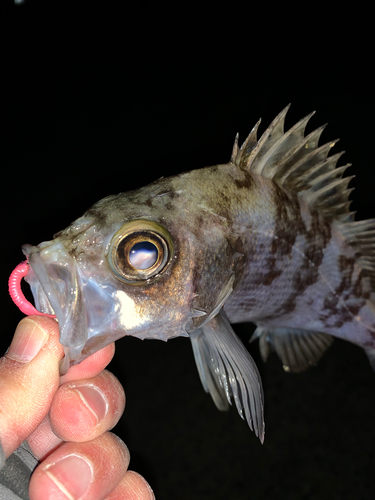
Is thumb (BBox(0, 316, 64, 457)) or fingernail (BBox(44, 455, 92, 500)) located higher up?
thumb (BBox(0, 316, 64, 457))

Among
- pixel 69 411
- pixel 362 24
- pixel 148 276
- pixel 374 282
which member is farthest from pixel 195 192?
pixel 362 24

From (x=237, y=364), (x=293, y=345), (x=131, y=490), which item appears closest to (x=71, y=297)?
(x=237, y=364)

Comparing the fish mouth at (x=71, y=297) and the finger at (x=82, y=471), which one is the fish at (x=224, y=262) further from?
the finger at (x=82, y=471)

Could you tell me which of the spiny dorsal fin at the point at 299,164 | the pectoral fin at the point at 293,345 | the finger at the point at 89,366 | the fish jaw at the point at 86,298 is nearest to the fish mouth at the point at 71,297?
the fish jaw at the point at 86,298

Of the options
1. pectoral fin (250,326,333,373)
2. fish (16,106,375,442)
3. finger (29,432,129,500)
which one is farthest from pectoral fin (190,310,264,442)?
pectoral fin (250,326,333,373)

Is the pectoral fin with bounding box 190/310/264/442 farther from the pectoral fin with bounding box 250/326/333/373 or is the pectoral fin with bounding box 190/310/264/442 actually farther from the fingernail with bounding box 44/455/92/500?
the pectoral fin with bounding box 250/326/333/373

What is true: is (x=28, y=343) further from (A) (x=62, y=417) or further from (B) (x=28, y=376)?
(A) (x=62, y=417)

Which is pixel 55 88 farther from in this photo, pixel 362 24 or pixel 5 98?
pixel 362 24
